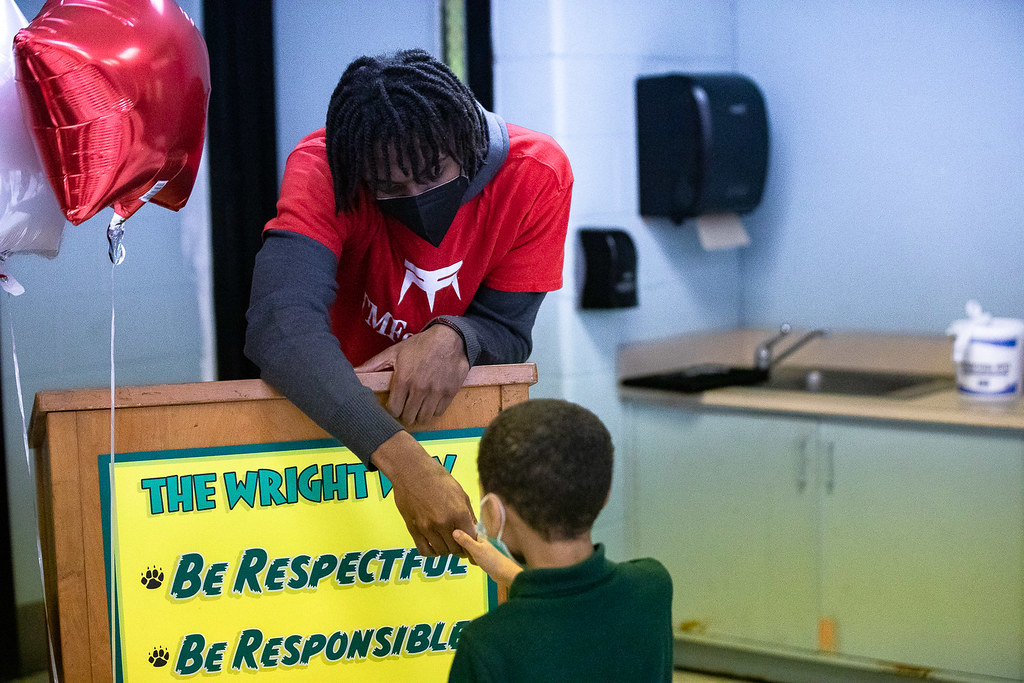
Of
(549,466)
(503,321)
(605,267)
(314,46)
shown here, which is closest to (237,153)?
(314,46)

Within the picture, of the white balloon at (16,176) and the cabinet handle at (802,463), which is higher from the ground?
the white balloon at (16,176)

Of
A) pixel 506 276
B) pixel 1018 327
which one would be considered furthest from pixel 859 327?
pixel 506 276

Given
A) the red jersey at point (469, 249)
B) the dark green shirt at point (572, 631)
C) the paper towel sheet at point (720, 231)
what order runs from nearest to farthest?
1. the dark green shirt at point (572, 631)
2. the red jersey at point (469, 249)
3. the paper towel sheet at point (720, 231)

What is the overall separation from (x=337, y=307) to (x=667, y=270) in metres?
1.88

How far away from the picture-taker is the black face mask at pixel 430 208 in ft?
4.80

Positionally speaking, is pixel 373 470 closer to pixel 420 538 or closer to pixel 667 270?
pixel 420 538

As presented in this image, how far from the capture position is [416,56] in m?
1.47

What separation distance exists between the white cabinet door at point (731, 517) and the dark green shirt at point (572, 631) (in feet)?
6.46

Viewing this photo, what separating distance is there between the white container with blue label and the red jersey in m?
1.77

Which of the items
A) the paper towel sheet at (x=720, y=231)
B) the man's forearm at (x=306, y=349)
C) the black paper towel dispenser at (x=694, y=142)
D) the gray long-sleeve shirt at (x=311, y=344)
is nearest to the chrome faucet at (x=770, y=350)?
the paper towel sheet at (x=720, y=231)

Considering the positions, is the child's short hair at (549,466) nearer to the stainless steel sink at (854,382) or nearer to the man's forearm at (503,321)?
the man's forearm at (503,321)

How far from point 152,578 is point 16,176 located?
1.66 feet

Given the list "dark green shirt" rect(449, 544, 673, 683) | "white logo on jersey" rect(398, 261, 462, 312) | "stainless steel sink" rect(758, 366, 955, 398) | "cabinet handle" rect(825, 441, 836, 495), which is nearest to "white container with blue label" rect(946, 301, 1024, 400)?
"stainless steel sink" rect(758, 366, 955, 398)

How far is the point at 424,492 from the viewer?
1.29 m
